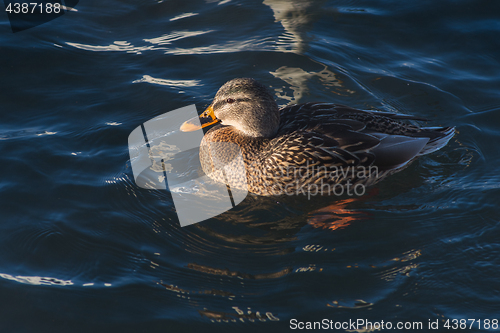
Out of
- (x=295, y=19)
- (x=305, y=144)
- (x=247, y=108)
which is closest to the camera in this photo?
(x=305, y=144)

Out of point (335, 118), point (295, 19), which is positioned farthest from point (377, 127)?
point (295, 19)

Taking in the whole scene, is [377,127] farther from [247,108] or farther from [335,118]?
[247,108]

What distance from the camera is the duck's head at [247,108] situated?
5.60m

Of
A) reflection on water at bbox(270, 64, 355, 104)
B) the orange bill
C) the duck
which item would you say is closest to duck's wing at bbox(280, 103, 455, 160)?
the duck

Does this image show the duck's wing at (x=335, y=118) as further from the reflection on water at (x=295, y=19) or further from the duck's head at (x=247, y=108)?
the reflection on water at (x=295, y=19)

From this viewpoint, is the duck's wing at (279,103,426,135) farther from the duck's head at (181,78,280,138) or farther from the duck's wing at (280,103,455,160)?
the duck's head at (181,78,280,138)

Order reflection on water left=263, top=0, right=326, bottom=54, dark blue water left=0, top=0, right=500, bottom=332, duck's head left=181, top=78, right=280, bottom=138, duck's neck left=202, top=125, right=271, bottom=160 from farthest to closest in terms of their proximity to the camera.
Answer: reflection on water left=263, top=0, right=326, bottom=54
duck's neck left=202, top=125, right=271, bottom=160
duck's head left=181, top=78, right=280, bottom=138
dark blue water left=0, top=0, right=500, bottom=332

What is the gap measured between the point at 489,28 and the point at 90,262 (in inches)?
314

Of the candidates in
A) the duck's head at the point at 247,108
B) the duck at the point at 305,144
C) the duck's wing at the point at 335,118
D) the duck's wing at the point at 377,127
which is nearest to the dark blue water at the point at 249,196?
the duck at the point at 305,144

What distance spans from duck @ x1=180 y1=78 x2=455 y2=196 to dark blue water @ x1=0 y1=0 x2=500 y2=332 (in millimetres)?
287

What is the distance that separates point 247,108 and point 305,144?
2.68ft

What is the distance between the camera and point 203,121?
5.99 metres

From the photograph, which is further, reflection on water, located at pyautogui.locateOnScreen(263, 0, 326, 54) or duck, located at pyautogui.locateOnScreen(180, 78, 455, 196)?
reflection on water, located at pyautogui.locateOnScreen(263, 0, 326, 54)

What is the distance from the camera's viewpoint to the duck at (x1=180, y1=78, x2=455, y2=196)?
18.0 feet
